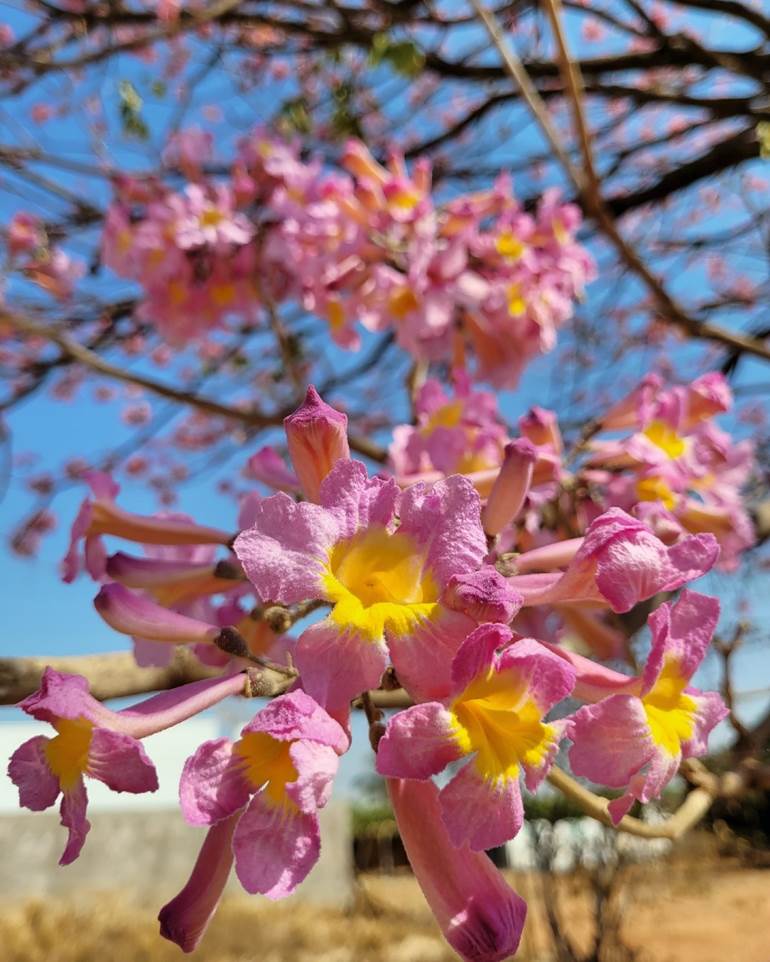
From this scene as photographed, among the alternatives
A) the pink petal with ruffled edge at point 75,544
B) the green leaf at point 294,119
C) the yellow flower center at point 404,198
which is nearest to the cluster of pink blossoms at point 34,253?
the green leaf at point 294,119

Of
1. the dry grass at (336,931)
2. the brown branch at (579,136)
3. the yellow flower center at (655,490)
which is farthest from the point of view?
the dry grass at (336,931)

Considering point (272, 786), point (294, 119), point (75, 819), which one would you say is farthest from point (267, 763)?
point (294, 119)

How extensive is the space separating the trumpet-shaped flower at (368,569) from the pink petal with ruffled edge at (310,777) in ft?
0.12

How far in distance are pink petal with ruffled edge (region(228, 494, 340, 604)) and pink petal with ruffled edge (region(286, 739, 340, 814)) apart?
10 cm

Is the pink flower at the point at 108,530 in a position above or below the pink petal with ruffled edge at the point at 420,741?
above

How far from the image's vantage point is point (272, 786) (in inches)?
21.6

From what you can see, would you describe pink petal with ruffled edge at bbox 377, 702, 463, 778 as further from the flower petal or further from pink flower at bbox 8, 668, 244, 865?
pink flower at bbox 8, 668, 244, 865

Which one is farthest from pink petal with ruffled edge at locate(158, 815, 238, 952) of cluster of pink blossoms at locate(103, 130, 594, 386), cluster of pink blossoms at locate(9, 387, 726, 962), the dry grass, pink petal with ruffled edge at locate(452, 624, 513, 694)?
the dry grass

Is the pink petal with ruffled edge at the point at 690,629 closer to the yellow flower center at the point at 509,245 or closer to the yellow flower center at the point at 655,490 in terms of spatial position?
the yellow flower center at the point at 655,490

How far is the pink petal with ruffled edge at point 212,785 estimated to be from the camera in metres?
0.54

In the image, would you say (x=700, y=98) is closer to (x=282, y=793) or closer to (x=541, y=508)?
(x=541, y=508)

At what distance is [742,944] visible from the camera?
24.5 ft

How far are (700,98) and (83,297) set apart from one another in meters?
2.79

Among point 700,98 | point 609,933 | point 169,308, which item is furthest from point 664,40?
point 609,933
